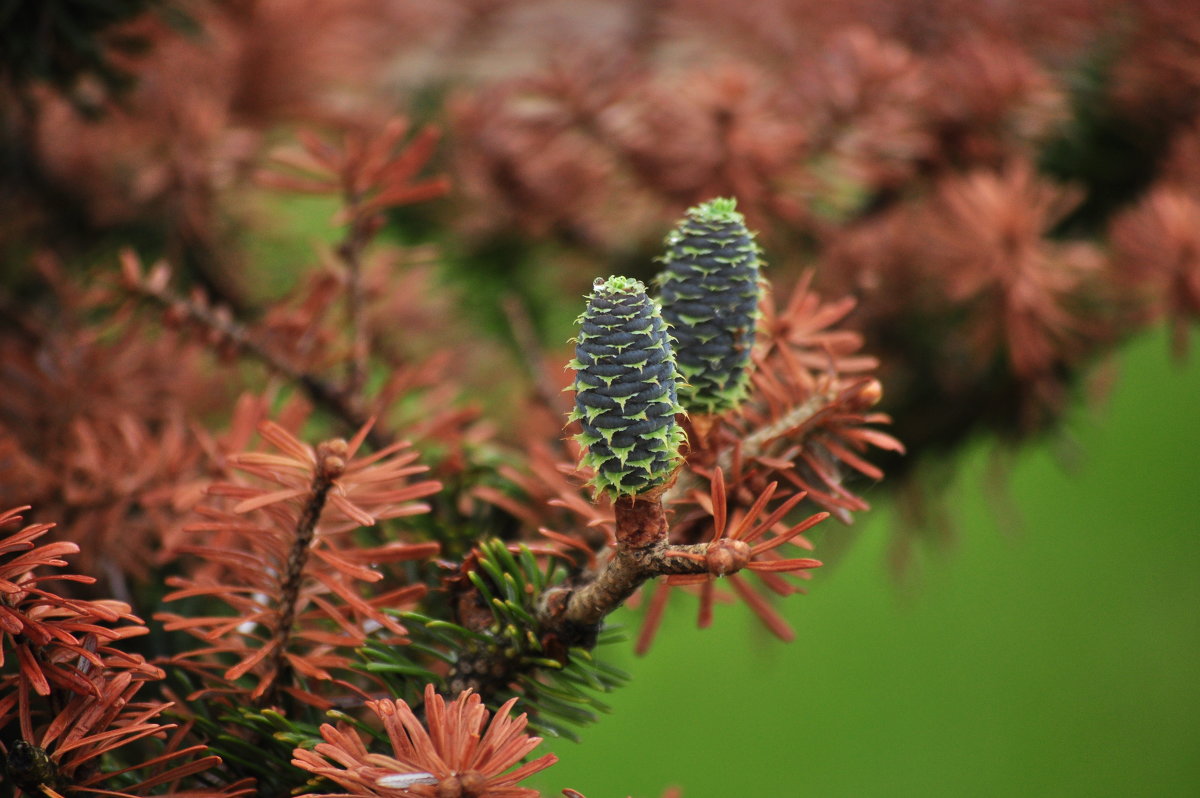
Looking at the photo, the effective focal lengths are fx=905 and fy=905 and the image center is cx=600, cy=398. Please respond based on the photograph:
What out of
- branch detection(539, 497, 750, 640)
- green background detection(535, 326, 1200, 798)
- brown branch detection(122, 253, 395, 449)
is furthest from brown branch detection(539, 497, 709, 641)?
green background detection(535, 326, 1200, 798)

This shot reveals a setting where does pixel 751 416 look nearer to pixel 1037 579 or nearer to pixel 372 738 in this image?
pixel 372 738

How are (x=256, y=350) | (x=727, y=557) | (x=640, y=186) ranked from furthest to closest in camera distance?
(x=640, y=186) < (x=256, y=350) < (x=727, y=557)

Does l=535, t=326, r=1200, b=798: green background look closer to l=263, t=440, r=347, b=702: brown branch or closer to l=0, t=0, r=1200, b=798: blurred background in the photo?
l=0, t=0, r=1200, b=798: blurred background

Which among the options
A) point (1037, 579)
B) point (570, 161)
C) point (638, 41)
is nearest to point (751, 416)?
point (570, 161)

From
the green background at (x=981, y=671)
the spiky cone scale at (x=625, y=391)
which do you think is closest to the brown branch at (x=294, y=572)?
the spiky cone scale at (x=625, y=391)

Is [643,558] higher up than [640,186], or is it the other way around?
[640,186]

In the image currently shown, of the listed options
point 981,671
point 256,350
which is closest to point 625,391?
point 256,350

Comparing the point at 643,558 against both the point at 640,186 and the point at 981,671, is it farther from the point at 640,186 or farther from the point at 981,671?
the point at 981,671
